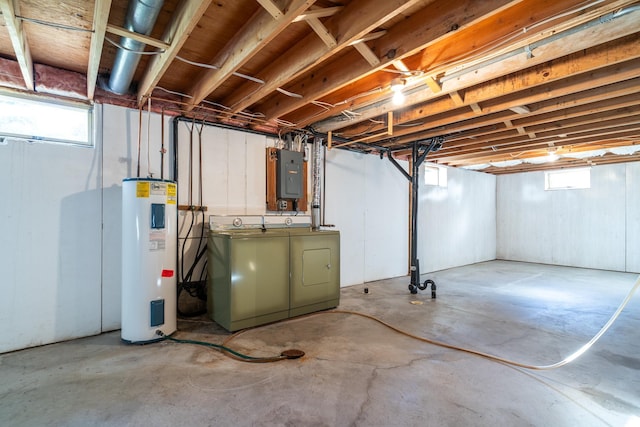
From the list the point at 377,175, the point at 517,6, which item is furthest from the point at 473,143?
the point at 517,6

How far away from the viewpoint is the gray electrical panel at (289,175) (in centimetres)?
389

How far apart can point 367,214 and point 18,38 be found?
14.4ft

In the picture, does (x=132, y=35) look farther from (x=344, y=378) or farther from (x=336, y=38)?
(x=344, y=378)

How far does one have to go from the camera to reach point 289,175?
13.0 ft

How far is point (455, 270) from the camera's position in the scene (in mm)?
6438

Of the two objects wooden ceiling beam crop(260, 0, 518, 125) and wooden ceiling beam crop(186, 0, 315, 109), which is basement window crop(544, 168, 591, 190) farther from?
wooden ceiling beam crop(186, 0, 315, 109)

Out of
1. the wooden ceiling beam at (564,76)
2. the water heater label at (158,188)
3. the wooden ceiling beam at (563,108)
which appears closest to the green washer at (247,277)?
the water heater label at (158,188)

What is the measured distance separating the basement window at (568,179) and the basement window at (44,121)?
913 cm

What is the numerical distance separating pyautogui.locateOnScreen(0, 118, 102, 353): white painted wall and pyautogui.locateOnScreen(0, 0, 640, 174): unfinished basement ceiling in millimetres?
660

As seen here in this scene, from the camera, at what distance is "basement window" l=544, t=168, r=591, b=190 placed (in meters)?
6.95

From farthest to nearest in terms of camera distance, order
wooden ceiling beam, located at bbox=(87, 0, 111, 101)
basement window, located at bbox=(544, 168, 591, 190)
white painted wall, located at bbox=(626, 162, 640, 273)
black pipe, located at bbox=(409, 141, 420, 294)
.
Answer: basement window, located at bbox=(544, 168, 591, 190) < white painted wall, located at bbox=(626, 162, 640, 273) < black pipe, located at bbox=(409, 141, 420, 294) < wooden ceiling beam, located at bbox=(87, 0, 111, 101)

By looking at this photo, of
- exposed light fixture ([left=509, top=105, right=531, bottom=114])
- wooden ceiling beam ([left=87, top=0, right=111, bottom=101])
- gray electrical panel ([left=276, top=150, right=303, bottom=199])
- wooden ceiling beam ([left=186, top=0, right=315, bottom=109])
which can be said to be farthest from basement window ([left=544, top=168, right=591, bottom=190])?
wooden ceiling beam ([left=87, top=0, right=111, bottom=101])

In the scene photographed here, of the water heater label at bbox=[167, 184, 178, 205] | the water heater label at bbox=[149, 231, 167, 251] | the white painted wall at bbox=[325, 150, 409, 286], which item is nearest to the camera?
the water heater label at bbox=[149, 231, 167, 251]

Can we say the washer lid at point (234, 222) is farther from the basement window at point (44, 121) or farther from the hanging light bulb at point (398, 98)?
the hanging light bulb at point (398, 98)
